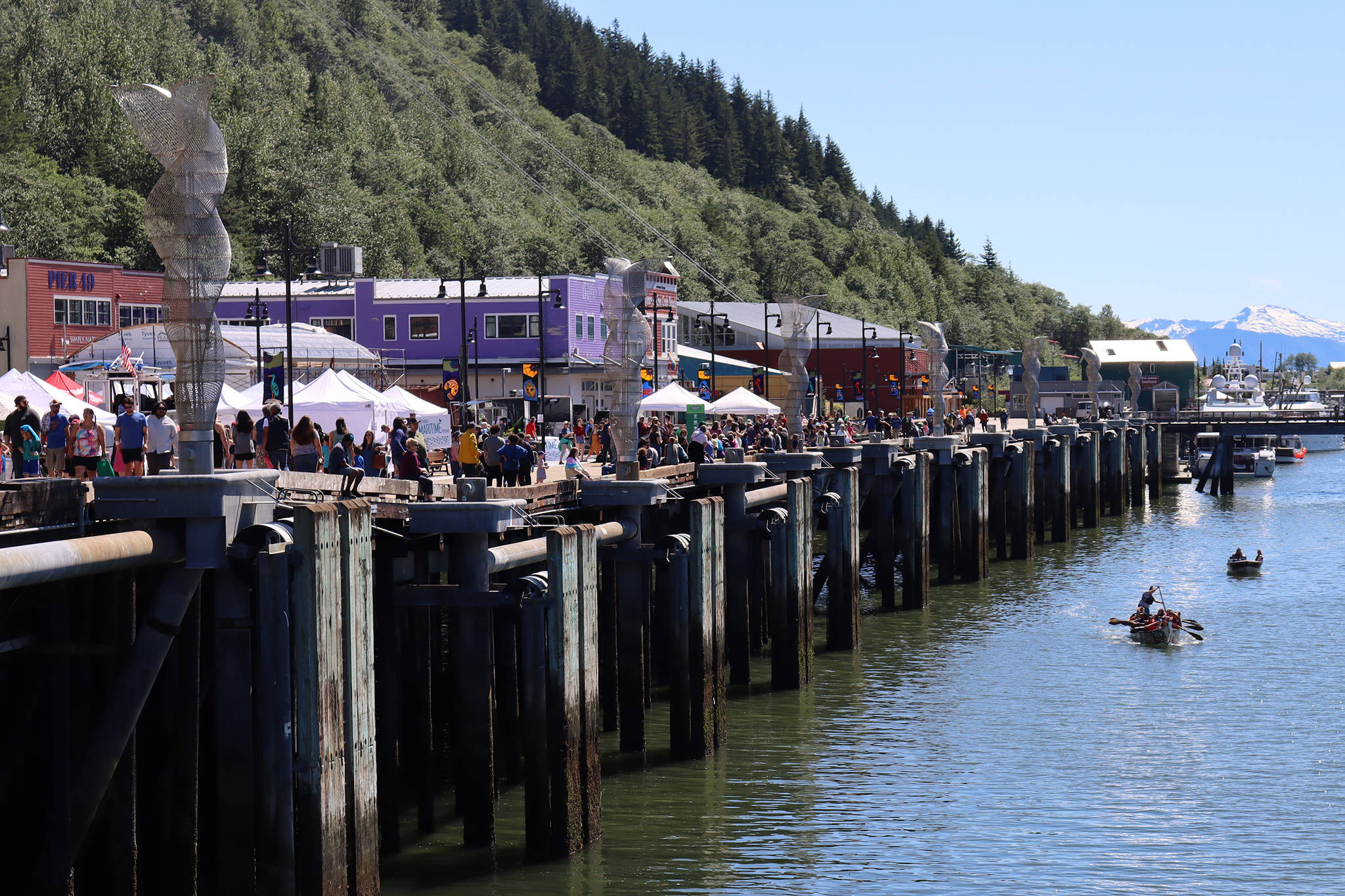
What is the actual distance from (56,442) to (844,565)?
53.1ft

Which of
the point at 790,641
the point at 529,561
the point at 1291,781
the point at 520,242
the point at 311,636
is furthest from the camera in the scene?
the point at 520,242

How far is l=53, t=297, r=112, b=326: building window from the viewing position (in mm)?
66062

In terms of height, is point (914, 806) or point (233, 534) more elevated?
point (233, 534)

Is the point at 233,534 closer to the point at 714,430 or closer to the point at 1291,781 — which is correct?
the point at 1291,781

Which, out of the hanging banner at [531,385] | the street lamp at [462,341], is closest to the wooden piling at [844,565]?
the street lamp at [462,341]

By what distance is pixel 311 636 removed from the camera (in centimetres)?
1387

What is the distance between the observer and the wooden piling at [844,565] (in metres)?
33.0

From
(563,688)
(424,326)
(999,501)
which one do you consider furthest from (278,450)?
(424,326)

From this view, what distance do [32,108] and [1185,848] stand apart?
108 meters

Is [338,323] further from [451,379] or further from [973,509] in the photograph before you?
[973,509]

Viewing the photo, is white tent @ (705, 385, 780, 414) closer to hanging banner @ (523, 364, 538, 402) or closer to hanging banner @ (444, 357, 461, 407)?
hanging banner @ (523, 364, 538, 402)

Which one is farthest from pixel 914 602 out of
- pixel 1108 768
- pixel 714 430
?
pixel 1108 768

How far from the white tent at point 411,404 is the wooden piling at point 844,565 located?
38.7 feet

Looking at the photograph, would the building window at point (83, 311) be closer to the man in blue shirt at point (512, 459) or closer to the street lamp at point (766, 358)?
the street lamp at point (766, 358)
